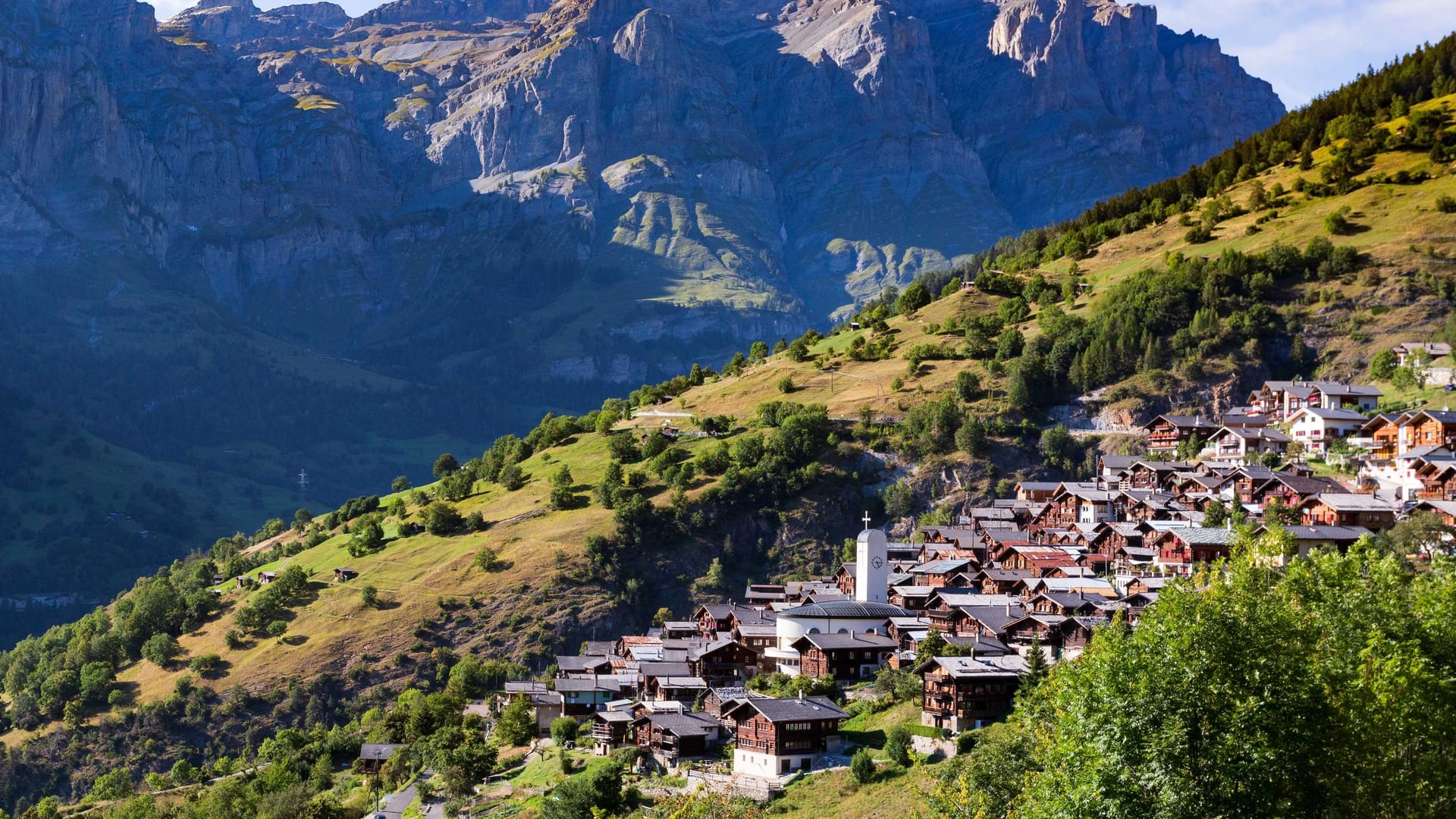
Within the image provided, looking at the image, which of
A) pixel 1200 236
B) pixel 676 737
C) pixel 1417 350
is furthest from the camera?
pixel 1200 236

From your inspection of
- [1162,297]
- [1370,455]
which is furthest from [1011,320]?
[1370,455]

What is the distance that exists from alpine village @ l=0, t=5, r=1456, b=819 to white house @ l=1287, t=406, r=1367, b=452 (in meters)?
0.34

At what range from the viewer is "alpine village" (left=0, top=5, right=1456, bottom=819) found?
45.6 m

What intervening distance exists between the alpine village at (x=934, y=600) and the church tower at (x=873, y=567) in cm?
54

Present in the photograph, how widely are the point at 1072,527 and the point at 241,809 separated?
71.3 metres

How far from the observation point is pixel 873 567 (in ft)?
361

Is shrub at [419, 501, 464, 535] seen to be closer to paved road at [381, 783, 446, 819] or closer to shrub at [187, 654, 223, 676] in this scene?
shrub at [187, 654, 223, 676]

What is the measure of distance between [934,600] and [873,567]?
6.33 meters

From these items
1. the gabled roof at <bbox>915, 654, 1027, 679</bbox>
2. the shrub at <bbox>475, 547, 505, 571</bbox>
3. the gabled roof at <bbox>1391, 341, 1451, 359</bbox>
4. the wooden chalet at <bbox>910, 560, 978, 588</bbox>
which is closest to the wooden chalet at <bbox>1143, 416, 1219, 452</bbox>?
the gabled roof at <bbox>1391, 341, 1451, 359</bbox>

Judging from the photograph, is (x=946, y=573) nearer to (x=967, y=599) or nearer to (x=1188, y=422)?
(x=967, y=599)

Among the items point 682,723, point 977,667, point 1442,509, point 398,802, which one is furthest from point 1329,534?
point 398,802

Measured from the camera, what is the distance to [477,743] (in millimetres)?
101188

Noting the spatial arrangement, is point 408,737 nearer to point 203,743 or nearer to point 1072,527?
point 203,743

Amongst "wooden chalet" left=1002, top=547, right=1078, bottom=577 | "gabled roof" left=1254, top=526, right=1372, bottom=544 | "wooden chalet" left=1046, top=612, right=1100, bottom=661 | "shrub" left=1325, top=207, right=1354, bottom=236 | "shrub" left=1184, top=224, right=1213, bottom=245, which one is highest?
"shrub" left=1184, top=224, right=1213, bottom=245
